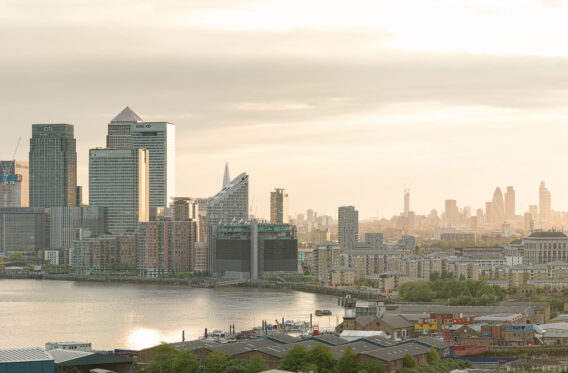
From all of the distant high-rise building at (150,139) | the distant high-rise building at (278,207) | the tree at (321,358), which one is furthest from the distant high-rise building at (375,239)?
the tree at (321,358)

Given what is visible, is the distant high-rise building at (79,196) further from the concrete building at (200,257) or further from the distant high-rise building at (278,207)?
the concrete building at (200,257)

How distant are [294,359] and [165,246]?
37.7 m

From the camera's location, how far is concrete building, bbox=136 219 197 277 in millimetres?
53312

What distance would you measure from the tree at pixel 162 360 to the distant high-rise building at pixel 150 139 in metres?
53.3

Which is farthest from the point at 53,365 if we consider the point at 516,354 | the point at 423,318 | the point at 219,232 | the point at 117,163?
the point at 117,163

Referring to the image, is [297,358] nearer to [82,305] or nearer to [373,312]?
[373,312]

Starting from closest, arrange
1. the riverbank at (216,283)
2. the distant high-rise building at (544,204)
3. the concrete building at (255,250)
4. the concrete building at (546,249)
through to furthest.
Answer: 1. the riverbank at (216,283)
2. the concrete building at (546,249)
3. the concrete building at (255,250)
4. the distant high-rise building at (544,204)

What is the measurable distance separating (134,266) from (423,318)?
32921mm

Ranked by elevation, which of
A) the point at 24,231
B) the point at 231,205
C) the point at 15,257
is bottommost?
the point at 15,257

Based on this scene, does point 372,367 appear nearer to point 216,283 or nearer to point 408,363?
point 408,363

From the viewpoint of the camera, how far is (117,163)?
66250mm

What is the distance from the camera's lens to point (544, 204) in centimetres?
11631

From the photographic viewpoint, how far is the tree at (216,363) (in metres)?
17.0

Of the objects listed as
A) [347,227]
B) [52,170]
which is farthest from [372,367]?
[52,170]
